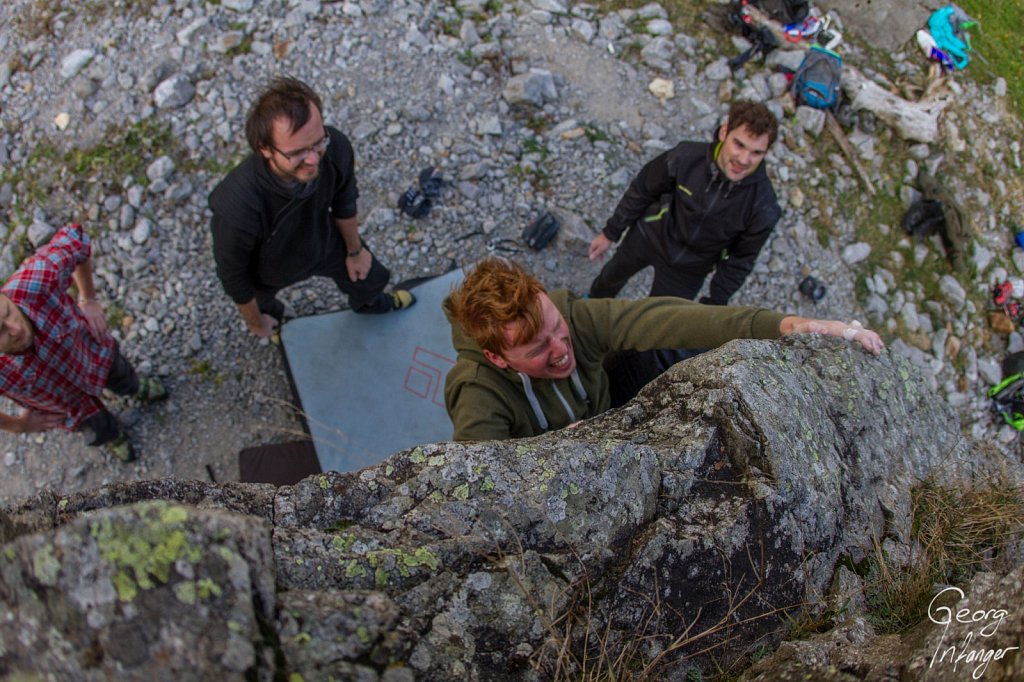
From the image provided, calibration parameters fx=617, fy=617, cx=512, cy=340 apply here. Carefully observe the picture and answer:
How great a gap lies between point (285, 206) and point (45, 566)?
8.09ft

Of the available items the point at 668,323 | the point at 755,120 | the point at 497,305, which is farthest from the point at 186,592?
the point at 755,120

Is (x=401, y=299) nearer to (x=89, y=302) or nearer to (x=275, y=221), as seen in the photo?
(x=275, y=221)

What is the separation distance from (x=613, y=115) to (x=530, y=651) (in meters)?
6.02

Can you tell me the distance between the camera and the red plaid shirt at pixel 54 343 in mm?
3549

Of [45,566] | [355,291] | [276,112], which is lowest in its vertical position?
[355,291]

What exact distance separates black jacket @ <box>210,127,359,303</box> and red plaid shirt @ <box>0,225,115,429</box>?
37.1 inches

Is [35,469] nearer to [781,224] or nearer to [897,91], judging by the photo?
[781,224]

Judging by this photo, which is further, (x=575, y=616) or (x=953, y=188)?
(x=953, y=188)

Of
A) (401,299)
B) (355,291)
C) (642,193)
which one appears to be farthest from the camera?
(401,299)

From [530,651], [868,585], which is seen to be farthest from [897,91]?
[530,651]

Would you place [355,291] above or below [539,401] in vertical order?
below

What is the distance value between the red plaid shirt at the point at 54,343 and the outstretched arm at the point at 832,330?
4.07m

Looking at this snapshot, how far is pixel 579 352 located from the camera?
124 inches

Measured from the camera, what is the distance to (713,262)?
4746 mm
